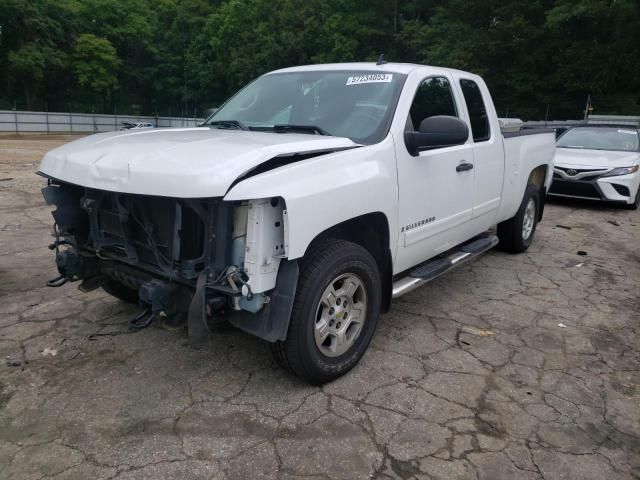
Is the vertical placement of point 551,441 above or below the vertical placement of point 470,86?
below

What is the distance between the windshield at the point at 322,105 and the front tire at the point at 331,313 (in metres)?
0.85

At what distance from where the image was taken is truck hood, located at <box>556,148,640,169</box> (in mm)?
9414

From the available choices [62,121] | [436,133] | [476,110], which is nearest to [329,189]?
[436,133]

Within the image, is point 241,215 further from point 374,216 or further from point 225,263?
point 374,216

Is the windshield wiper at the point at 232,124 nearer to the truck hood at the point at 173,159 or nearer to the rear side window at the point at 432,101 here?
the truck hood at the point at 173,159

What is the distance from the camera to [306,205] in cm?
273

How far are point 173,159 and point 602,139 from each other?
34.0ft

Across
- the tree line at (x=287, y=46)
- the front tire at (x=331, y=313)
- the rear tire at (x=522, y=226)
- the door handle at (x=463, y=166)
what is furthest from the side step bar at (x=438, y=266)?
the tree line at (x=287, y=46)

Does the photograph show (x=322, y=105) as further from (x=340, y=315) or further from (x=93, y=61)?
(x=93, y=61)

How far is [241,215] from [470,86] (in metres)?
3.10

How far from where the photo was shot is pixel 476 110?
481 cm

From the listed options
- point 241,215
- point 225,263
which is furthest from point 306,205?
point 225,263

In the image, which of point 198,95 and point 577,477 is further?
point 198,95

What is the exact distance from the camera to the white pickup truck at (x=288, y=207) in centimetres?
267
